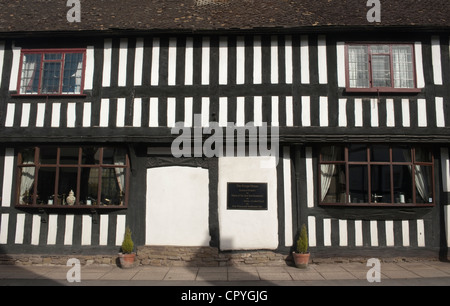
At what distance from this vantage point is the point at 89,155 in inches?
330

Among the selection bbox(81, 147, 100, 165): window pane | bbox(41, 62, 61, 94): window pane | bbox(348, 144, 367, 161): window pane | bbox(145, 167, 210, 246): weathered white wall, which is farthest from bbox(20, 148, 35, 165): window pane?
bbox(348, 144, 367, 161): window pane

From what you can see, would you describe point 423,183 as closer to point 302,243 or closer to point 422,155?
point 422,155

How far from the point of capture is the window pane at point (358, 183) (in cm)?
812

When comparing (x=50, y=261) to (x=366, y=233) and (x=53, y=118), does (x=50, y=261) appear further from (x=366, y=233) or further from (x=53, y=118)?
(x=366, y=233)

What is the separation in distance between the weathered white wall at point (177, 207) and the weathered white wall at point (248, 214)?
0.45m

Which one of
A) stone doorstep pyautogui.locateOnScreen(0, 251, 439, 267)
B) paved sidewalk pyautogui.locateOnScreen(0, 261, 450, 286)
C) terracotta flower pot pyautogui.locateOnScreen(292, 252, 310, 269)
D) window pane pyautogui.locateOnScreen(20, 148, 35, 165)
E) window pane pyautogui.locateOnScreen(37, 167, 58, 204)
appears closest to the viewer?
paved sidewalk pyautogui.locateOnScreen(0, 261, 450, 286)

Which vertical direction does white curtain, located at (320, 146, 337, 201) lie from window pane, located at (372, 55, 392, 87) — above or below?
below

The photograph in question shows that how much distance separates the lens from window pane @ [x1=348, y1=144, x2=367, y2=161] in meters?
8.12

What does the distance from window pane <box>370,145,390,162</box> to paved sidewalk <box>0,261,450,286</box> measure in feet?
8.63

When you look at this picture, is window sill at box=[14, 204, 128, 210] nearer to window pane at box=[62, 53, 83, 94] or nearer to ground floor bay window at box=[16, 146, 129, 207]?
ground floor bay window at box=[16, 146, 129, 207]

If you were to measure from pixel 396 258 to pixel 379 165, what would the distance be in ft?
7.77

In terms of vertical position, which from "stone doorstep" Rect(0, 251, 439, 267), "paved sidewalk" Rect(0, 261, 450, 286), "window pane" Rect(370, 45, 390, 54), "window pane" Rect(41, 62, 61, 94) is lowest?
"paved sidewalk" Rect(0, 261, 450, 286)

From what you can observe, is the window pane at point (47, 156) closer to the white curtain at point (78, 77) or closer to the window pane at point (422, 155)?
the white curtain at point (78, 77)

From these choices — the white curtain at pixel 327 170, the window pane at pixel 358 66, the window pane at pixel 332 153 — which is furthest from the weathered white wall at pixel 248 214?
the window pane at pixel 358 66
